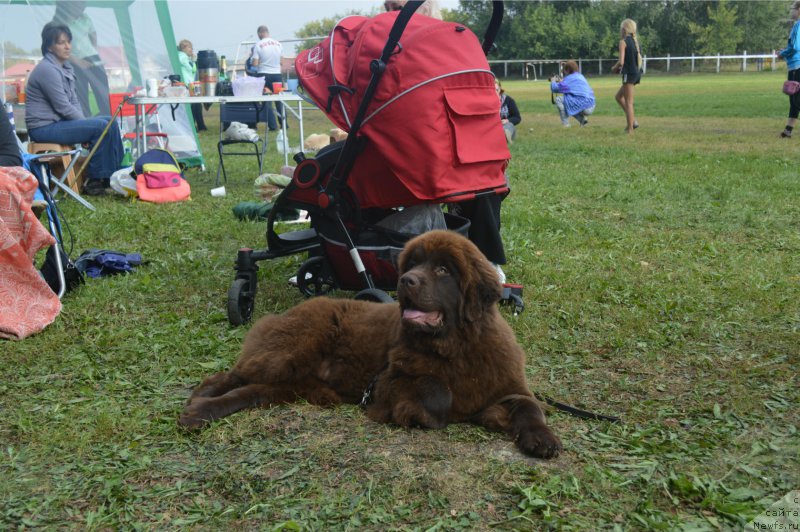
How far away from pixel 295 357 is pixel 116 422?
0.94m

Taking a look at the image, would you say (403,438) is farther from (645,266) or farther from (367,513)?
(645,266)

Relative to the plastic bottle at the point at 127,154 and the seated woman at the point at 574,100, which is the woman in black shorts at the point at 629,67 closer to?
the seated woman at the point at 574,100

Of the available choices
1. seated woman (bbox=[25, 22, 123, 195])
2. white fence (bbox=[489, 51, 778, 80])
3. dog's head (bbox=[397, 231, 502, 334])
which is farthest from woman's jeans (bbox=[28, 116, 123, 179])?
white fence (bbox=[489, 51, 778, 80])

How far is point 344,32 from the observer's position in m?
5.28

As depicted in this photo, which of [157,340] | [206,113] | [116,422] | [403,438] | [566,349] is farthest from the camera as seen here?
[206,113]

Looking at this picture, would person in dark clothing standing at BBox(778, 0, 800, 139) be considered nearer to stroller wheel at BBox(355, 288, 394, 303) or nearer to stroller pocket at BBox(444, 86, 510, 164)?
stroller pocket at BBox(444, 86, 510, 164)

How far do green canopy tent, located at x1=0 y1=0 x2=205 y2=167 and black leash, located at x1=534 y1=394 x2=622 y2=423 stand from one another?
11032mm

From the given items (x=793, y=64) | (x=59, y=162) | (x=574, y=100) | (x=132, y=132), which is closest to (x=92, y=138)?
(x=59, y=162)

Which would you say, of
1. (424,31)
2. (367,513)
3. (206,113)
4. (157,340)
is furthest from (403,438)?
(206,113)

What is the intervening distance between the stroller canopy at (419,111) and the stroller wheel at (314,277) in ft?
2.31

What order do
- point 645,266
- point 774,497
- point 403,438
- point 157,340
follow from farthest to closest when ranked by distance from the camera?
point 645,266
point 157,340
point 403,438
point 774,497

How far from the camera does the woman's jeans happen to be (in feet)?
34.3

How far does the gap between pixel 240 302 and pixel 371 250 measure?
1.01m

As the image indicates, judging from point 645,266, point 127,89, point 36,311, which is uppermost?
point 127,89
